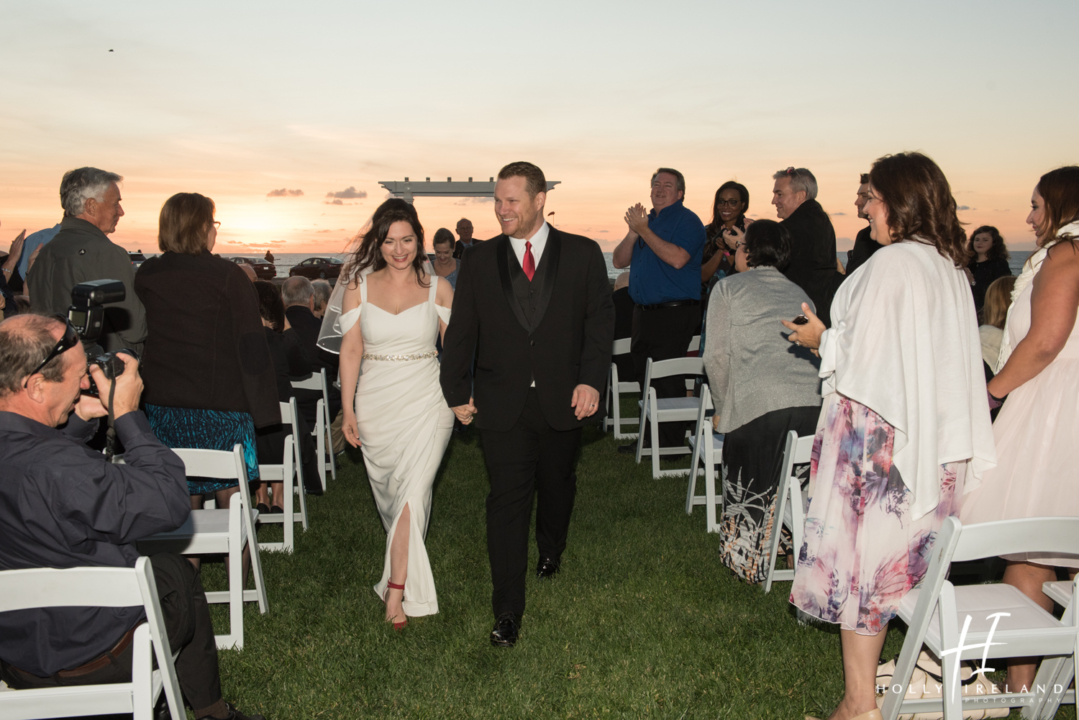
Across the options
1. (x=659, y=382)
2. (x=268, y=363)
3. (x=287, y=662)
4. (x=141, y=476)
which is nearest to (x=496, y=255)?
(x=268, y=363)

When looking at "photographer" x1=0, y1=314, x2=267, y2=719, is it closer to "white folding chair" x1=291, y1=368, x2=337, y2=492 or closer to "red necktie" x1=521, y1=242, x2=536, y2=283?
"red necktie" x1=521, y1=242, x2=536, y2=283

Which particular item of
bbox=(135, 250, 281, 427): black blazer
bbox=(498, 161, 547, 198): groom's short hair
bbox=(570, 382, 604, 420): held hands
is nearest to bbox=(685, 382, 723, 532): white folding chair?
bbox=(570, 382, 604, 420): held hands

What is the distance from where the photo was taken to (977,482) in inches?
107

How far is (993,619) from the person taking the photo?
7.99ft

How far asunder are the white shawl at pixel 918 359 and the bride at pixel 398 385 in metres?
2.14

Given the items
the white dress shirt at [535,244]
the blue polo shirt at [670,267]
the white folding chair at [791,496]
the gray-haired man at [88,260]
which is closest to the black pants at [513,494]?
the white dress shirt at [535,244]

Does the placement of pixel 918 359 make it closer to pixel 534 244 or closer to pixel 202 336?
pixel 534 244

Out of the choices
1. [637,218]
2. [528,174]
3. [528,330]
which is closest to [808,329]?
[528,330]

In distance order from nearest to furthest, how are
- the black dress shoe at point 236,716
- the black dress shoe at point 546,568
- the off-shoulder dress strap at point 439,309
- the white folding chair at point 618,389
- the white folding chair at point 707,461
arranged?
1. the black dress shoe at point 236,716
2. the off-shoulder dress strap at point 439,309
3. the black dress shoe at point 546,568
4. the white folding chair at point 707,461
5. the white folding chair at point 618,389

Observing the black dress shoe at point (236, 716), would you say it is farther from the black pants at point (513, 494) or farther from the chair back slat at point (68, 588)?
the black pants at point (513, 494)

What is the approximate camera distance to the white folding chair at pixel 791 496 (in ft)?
11.8

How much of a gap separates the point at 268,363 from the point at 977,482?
3.42m

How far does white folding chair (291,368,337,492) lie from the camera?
19.6ft

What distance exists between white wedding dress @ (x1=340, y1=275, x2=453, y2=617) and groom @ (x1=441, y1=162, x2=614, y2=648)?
312 mm
